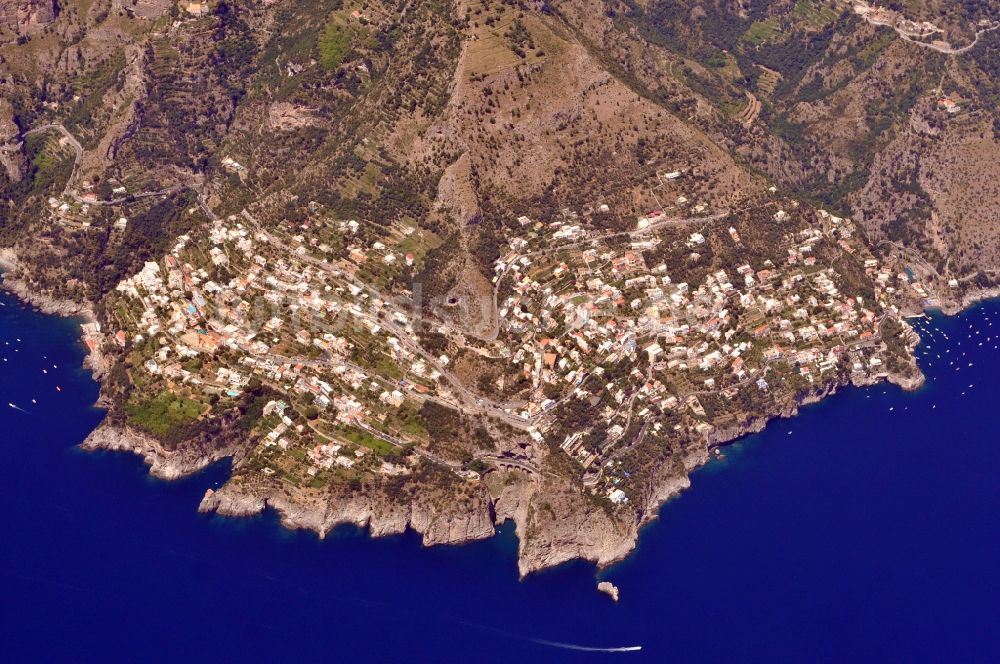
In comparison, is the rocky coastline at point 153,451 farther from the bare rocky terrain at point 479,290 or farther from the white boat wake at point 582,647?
the white boat wake at point 582,647

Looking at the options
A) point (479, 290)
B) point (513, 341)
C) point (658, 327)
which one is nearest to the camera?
point (513, 341)

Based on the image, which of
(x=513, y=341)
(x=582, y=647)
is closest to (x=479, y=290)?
(x=513, y=341)

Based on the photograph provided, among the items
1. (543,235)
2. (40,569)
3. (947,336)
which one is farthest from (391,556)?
(947,336)

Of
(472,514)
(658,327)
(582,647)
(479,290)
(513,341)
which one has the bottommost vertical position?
(582,647)

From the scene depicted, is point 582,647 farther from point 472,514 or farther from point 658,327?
point 658,327

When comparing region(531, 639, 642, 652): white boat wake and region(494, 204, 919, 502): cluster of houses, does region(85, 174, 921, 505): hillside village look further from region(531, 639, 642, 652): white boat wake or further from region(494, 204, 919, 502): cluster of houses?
region(531, 639, 642, 652): white boat wake

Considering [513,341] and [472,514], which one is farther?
[513,341]

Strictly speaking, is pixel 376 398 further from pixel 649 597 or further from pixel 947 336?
pixel 947 336

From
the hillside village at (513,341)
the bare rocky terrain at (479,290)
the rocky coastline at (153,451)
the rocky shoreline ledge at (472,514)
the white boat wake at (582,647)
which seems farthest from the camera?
the rocky coastline at (153,451)

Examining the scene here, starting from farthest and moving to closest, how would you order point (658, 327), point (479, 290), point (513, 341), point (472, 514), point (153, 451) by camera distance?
1. point (479, 290)
2. point (658, 327)
3. point (513, 341)
4. point (153, 451)
5. point (472, 514)

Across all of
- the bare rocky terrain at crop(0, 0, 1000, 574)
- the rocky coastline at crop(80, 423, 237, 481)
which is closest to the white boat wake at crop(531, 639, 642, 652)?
the bare rocky terrain at crop(0, 0, 1000, 574)

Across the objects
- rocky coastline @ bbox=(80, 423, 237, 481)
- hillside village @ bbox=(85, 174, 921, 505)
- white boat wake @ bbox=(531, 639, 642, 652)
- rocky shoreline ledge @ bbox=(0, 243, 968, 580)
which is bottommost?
white boat wake @ bbox=(531, 639, 642, 652)

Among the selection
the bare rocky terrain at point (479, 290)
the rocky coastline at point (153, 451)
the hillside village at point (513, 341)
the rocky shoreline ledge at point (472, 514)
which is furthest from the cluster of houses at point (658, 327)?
the rocky coastline at point (153, 451)
